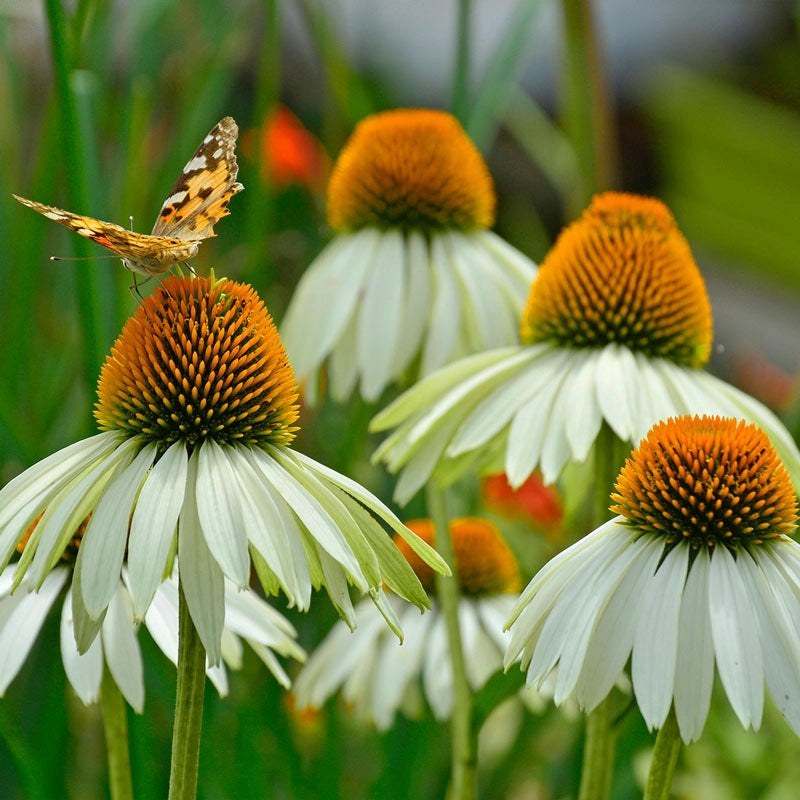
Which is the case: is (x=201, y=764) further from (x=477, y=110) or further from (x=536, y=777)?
(x=477, y=110)

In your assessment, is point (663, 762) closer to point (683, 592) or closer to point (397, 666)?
point (683, 592)

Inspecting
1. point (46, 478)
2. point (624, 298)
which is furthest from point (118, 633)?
point (624, 298)

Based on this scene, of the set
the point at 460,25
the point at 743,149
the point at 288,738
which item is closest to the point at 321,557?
the point at 288,738

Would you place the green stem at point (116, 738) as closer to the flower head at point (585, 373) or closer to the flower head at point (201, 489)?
the flower head at point (201, 489)

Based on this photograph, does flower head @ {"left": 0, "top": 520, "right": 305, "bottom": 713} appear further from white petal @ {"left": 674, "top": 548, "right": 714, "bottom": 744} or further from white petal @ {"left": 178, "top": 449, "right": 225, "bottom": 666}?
white petal @ {"left": 674, "top": 548, "right": 714, "bottom": 744}

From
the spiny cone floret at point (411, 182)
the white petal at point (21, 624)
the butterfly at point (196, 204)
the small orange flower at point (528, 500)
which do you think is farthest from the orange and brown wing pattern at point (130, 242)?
the small orange flower at point (528, 500)

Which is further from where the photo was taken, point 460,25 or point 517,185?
point 517,185

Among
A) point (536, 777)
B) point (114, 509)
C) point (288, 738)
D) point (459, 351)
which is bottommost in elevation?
point (536, 777)
